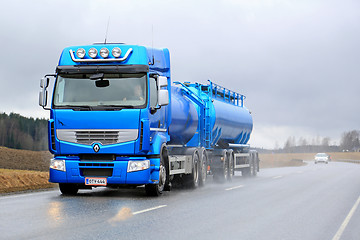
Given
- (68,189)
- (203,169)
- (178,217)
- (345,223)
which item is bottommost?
(345,223)

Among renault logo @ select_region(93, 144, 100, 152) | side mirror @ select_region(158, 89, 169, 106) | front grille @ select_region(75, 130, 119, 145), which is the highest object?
side mirror @ select_region(158, 89, 169, 106)

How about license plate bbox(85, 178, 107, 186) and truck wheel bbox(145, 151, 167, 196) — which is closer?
license plate bbox(85, 178, 107, 186)

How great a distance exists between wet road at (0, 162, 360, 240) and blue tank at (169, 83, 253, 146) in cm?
348

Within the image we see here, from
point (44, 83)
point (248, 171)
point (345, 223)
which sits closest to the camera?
point (345, 223)

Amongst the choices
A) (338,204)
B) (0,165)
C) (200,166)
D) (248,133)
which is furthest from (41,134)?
(338,204)

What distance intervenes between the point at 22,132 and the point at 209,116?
81.5 metres

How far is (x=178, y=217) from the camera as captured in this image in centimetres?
1039

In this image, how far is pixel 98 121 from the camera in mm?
13547

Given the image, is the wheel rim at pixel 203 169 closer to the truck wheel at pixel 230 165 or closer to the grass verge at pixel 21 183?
the truck wheel at pixel 230 165

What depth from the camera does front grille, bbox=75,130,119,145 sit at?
44.7 feet

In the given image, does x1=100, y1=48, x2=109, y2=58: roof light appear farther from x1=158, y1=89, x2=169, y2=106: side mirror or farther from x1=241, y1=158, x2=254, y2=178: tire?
x1=241, y1=158, x2=254, y2=178: tire

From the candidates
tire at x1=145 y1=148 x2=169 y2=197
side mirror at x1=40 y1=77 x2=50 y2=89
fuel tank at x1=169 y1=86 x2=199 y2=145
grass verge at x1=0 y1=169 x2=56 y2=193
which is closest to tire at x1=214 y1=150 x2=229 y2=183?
fuel tank at x1=169 y1=86 x2=199 y2=145

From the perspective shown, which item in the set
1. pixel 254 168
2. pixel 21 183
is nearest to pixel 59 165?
pixel 21 183

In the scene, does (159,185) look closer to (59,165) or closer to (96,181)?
(96,181)
